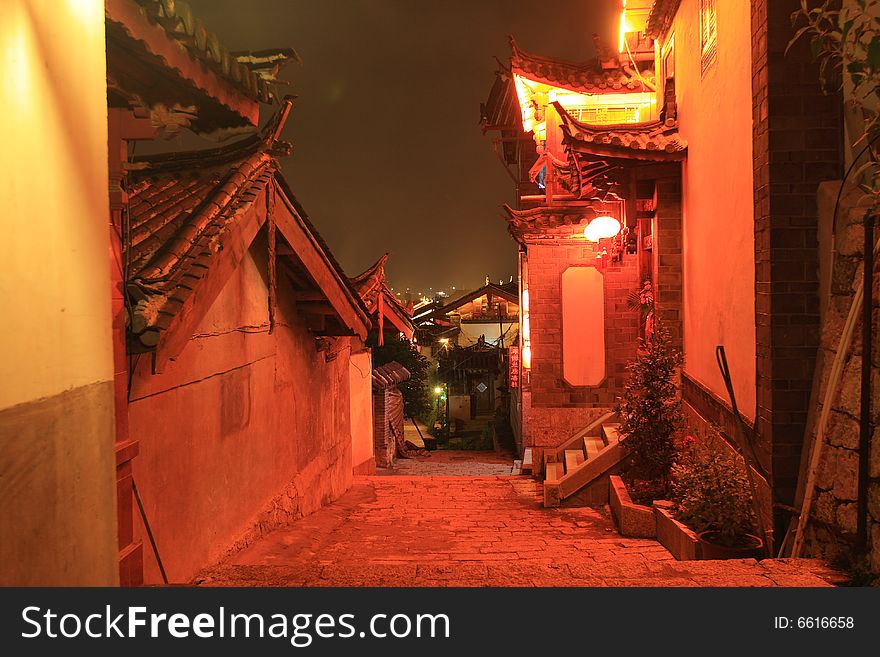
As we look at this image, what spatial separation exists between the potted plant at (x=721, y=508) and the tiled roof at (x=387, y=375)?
16561mm

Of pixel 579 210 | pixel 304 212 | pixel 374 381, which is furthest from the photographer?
pixel 374 381

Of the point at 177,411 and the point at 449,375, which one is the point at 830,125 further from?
the point at 449,375

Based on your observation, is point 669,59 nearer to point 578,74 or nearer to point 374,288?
point 578,74

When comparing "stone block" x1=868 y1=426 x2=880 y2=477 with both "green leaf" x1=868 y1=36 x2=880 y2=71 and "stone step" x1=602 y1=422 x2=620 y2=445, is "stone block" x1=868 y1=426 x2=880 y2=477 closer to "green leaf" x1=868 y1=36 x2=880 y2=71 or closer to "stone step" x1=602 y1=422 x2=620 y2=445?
"green leaf" x1=868 y1=36 x2=880 y2=71

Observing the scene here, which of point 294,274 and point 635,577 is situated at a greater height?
point 294,274

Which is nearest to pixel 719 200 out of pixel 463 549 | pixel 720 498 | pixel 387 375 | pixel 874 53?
pixel 720 498

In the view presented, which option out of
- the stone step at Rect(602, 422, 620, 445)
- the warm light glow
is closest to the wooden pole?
the stone step at Rect(602, 422, 620, 445)

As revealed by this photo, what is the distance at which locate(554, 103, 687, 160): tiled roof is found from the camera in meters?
11.2

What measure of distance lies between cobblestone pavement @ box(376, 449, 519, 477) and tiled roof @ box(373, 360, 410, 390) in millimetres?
2966

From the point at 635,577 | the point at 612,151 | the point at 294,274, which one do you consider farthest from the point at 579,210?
Answer: the point at 635,577

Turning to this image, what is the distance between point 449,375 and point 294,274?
87.2ft

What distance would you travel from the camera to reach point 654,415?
357 inches

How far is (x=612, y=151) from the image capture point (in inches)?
450

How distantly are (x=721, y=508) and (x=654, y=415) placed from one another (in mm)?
2860
